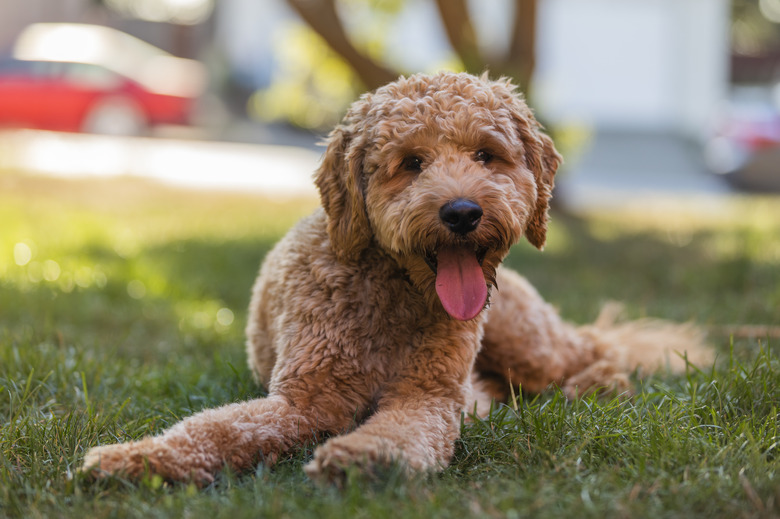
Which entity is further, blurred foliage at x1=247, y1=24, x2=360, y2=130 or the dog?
blurred foliage at x1=247, y1=24, x2=360, y2=130

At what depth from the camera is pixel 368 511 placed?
97.9 inches

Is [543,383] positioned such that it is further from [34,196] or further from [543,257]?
[34,196]

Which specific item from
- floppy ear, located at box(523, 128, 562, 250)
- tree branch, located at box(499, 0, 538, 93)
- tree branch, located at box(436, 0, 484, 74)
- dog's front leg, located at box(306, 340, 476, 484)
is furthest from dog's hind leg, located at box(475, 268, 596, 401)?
tree branch, located at box(499, 0, 538, 93)

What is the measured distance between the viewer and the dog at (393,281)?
3.03 metres

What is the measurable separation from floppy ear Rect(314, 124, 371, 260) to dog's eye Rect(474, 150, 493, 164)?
0.47m

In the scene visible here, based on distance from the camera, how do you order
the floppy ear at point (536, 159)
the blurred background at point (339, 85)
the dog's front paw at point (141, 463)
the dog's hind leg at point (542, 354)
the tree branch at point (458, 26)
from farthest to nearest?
the blurred background at point (339, 85), the tree branch at point (458, 26), the dog's hind leg at point (542, 354), the floppy ear at point (536, 159), the dog's front paw at point (141, 463)

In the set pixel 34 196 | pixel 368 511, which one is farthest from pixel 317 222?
pixel 34 196

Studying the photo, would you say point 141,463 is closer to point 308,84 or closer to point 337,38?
point 337,38

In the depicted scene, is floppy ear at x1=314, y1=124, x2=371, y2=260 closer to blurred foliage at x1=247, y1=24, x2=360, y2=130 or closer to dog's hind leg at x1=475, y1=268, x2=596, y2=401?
dog's hind leg at x1=475, y1=268, x2=596, y2=401

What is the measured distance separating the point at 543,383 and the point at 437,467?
56.5 inches

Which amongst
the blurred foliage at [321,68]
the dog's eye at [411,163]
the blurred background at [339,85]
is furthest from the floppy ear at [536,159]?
the blurred foliage at [321,68]

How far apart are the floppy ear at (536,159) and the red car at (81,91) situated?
1662 cm

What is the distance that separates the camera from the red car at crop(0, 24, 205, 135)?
18.2 metres

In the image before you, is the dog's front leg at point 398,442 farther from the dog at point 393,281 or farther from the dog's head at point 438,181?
the dog's head at point 438,181
